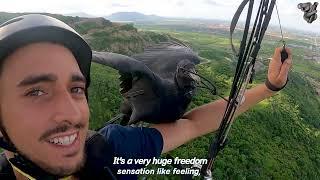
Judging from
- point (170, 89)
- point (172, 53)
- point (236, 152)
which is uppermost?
point (172, 53)

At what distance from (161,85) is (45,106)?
2.58 ft

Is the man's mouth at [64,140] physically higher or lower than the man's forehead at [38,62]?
lower

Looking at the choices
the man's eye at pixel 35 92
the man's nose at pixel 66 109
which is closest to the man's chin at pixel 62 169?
the man's nose at pixel 66 109

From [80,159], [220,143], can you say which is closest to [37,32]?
[80,159]

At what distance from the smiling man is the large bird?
0.33 m

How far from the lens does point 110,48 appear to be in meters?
38.7

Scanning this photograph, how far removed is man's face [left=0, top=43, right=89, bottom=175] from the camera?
1789mm

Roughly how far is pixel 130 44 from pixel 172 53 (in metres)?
39.9

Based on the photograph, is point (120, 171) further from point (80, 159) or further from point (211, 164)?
point (211, 164)

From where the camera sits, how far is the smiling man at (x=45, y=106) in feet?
5.90

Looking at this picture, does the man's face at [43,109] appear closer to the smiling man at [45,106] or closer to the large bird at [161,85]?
the smiling man at [45,106]

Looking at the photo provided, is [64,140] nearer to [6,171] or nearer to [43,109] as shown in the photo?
[43,109]

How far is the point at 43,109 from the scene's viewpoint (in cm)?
179

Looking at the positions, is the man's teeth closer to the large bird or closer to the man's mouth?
the man's mouth
